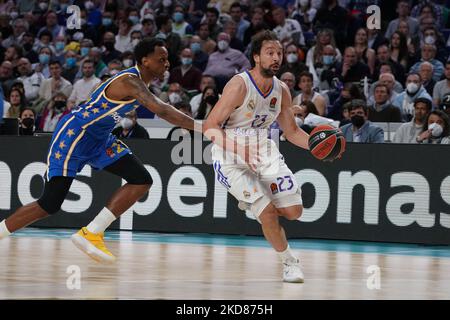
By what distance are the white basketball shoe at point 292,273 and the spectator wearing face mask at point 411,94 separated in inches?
269

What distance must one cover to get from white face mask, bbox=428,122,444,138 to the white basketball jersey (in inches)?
188

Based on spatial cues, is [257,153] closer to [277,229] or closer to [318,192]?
[277,229]

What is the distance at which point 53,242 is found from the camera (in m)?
13.3

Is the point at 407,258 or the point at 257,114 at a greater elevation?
the point at 257,114

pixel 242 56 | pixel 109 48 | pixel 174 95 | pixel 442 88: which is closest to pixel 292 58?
pixel 242 56

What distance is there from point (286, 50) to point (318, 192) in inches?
179

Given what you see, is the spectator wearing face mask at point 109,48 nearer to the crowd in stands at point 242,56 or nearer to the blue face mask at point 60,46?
the crowd in stands at point 242,56

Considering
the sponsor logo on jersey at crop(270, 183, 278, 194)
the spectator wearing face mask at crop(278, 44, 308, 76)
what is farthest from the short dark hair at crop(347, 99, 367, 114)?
the sponsor logo on jersey at crop(270, 183, 278, 194)

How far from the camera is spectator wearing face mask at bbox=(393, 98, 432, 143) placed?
14648 mm

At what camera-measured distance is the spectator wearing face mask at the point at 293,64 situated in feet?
58.2

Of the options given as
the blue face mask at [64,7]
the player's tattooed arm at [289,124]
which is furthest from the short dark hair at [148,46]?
the blue face mask at [64,7]

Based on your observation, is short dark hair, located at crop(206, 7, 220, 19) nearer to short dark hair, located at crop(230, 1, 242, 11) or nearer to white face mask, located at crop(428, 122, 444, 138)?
short dark hair, located at crop(230, 1, 242, 11)
